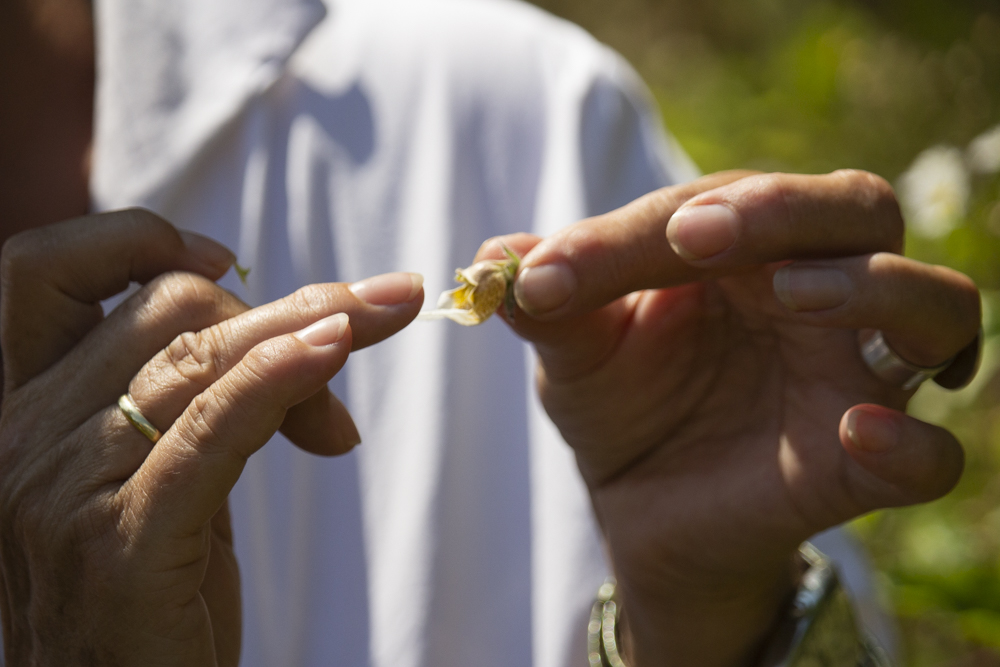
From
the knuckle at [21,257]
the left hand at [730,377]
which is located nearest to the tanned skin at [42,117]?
the knuckle at [21,257]

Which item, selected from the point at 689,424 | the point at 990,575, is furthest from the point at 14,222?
the point at 990,575

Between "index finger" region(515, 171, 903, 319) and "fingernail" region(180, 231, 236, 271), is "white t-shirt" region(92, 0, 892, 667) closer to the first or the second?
"fingernail" region(180, 231, 236, 271)

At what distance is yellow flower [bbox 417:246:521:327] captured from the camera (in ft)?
2.60

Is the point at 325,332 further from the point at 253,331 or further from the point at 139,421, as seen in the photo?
the point at 139,421

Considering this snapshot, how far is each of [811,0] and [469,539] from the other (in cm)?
418

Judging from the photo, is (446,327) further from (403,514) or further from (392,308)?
(392,308)

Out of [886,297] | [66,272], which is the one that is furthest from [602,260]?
[66,272]

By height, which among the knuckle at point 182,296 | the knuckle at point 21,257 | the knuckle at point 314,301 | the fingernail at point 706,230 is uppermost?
the knuckle at point 21,257

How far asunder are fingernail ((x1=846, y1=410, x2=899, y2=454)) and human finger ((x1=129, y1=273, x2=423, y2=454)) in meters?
0.53

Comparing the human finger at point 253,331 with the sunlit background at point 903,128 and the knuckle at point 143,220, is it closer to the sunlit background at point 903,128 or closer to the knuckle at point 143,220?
the knuckle at point 143,220

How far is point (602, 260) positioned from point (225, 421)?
16.5 inches

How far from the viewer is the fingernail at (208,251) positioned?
0.83 meters

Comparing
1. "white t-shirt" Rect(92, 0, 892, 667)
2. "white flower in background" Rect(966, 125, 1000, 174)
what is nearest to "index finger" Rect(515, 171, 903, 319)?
"white t-shirt" Rect(92, 0, 892, 667)

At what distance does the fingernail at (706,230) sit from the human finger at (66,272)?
0.55 meters
